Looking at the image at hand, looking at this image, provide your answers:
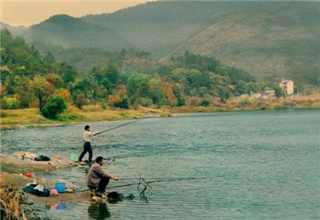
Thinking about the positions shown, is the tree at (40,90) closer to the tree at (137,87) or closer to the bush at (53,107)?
the bush at (53,107)

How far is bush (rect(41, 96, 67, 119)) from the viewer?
91.6 meters

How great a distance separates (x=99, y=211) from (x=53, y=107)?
7233 centimetres

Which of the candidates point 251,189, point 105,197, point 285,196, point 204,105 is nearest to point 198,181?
point 251,189

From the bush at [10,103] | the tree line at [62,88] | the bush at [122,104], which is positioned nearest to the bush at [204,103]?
the tree line at [62,88]

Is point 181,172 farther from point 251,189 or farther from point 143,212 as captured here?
point 143,212

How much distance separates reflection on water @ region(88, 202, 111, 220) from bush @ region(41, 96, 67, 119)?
69.6m

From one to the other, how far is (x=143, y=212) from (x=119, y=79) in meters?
160

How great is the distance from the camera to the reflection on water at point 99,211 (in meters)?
21.1

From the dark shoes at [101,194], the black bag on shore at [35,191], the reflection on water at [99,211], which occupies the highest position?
the black bag on shore at [35,191]

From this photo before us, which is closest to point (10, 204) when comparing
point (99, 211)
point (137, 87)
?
point (99, 211)

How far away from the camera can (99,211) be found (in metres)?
21.9

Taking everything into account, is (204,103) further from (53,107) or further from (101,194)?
(101,194)

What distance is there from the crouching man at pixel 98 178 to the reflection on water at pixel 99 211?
3.13 ft

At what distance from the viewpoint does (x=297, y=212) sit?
2217 centimetres
